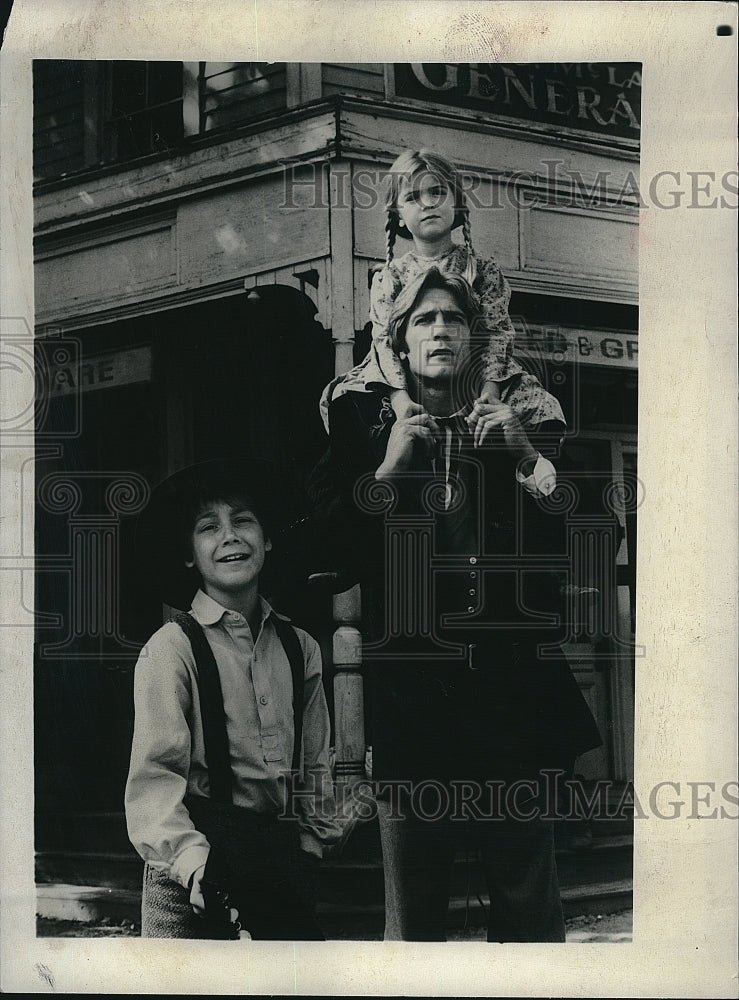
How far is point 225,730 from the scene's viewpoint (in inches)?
140

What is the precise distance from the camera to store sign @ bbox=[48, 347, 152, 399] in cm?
368

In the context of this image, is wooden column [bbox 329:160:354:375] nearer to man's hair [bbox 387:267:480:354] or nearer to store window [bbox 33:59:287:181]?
man's hair [bbox 387:267:480:354]

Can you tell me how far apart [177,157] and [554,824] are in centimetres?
261

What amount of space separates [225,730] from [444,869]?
0.86m

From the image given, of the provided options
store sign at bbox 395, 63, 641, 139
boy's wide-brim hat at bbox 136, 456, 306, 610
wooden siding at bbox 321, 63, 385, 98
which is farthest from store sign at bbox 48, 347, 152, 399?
store sign at bbox 395, 63, 641, 139

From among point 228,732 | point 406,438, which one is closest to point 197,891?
point 228,732

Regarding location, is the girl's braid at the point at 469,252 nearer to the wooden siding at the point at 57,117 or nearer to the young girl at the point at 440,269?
the young girl at the point at 440,269

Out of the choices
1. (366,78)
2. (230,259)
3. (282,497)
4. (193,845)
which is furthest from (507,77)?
(193,845)

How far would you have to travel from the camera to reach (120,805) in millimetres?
3609

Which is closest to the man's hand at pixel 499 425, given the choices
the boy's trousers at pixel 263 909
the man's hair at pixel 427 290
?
the man's hair at pixel 427 290

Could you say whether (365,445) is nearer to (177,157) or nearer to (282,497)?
(282,497)

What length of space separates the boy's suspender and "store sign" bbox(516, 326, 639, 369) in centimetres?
125

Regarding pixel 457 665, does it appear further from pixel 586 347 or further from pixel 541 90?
pixel 541 90

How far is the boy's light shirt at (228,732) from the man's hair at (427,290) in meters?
1.04
